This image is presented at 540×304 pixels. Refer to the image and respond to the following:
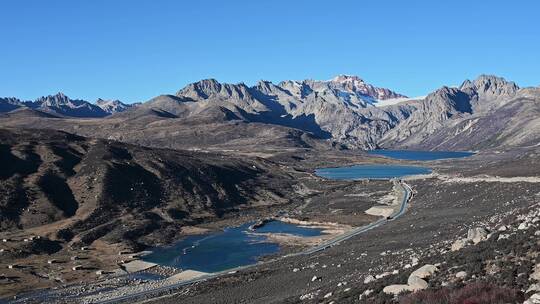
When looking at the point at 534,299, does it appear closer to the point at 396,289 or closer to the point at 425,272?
the point at 396,289

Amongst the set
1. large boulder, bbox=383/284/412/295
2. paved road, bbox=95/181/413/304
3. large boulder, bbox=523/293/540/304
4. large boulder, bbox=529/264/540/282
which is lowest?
paved road, bbox=95/181/413/304

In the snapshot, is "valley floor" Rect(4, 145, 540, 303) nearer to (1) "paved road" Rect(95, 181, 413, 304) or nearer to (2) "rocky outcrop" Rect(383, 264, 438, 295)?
(2) "rocky outcrop" Rect(383, 264, 438, 295)

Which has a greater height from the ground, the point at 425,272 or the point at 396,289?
the point at 425,272

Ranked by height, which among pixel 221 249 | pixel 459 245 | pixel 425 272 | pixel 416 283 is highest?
pixel 425 272

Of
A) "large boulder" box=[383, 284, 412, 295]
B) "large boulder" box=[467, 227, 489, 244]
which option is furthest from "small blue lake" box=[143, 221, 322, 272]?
"large boulder" box=[383, 284, 412, 295]

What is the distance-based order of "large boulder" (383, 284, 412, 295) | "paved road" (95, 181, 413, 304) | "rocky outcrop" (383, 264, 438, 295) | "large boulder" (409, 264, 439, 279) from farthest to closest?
"paved road" (95, 181, 413, 304), "large boulder" (409, 264, 439, 279), "rocky outcrop" (383, 264, 438, 295), "large boulder" (383, 284, 412, 295)

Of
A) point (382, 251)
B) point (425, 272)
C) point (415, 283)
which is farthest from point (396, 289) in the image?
point (382, 251)

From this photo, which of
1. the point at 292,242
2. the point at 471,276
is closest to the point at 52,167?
the point at 292,242

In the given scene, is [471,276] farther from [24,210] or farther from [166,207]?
[166,207]
